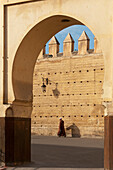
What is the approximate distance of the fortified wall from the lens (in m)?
18.0

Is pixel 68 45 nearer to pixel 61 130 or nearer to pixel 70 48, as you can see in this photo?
pixel 70 48

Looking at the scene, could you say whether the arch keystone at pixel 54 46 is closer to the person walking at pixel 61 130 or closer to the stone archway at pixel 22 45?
the person walking at pixel 61 130

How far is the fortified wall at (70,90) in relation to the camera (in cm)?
1803

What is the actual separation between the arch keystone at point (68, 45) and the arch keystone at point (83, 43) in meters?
0.57

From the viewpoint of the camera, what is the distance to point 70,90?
18.9m

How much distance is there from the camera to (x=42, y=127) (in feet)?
64.5

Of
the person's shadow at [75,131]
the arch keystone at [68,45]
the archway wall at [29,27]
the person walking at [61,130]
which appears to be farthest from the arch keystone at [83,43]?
the archway wall at [29,27]

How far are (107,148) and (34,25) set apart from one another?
2.61 meters

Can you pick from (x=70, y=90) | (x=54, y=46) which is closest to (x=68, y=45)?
(x=54, y=46)

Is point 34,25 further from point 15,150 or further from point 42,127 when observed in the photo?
point 42,127

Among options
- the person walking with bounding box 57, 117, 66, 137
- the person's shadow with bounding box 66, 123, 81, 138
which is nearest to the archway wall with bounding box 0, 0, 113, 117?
the person walking with bounding box 57, 117, 66, 137

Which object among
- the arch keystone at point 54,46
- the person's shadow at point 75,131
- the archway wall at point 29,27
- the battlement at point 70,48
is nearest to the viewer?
the archway wall at point 29,27

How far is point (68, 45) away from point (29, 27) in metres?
12.6

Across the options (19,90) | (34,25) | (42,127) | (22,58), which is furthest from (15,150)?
(42,127)
